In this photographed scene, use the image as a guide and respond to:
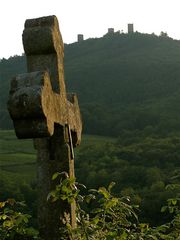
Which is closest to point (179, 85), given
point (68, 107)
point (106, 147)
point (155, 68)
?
point (155, 68)

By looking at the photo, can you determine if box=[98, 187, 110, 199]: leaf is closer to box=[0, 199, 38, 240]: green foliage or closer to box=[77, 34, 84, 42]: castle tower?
box=[0, 199, 38, 240]: green foliage

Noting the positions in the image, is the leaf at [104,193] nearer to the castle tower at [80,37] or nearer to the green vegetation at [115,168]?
the green vegetation at [115,168]

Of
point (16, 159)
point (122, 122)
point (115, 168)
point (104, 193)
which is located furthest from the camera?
point (122, 122)

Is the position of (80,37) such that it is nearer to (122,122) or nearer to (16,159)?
(122,122)

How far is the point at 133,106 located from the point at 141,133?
26097 mm

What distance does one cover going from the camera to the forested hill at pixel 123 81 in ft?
357

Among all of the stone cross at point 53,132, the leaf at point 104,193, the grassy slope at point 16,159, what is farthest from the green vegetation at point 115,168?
the leaf at point 104,193

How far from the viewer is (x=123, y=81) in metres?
140

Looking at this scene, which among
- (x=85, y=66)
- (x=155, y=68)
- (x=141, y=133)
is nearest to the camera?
(x=141, y=133)

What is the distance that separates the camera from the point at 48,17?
4254mm

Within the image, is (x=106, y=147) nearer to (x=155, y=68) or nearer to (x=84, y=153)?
(x=84, y=153)

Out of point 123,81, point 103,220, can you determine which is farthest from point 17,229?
point 123,81

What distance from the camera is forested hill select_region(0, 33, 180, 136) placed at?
10881cm

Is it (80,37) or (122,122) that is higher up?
(80,37)
